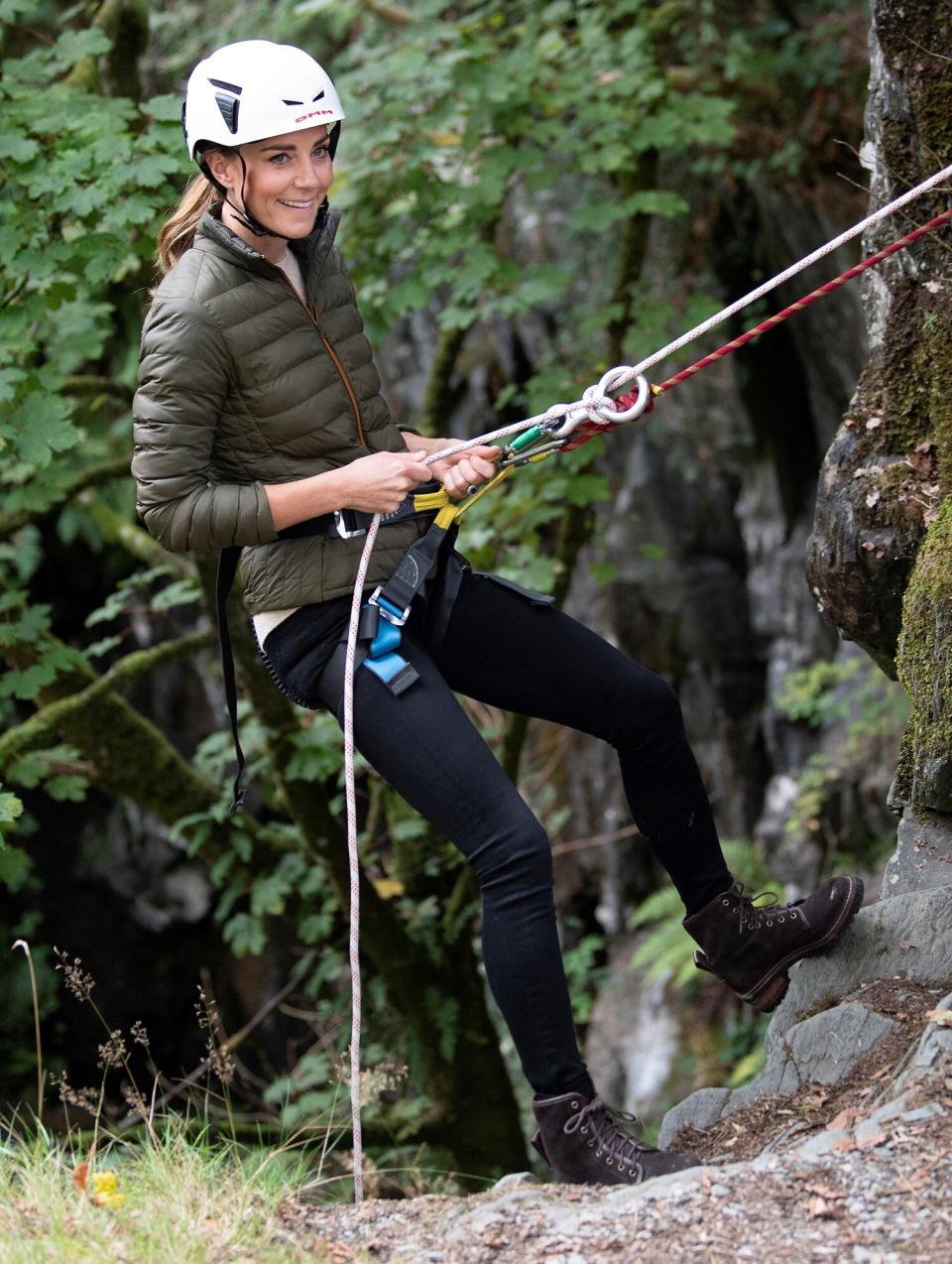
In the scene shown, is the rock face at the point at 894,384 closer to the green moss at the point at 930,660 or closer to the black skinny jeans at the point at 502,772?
the green moss at the point at 930,660

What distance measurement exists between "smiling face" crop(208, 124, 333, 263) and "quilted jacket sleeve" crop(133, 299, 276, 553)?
0.28 metres

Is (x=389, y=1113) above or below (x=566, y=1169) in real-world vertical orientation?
below

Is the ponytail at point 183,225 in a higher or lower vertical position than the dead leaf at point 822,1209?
higher

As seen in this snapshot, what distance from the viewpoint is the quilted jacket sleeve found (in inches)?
107

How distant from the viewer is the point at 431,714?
2.81m

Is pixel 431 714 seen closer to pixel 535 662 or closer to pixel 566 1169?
pixel 535 662

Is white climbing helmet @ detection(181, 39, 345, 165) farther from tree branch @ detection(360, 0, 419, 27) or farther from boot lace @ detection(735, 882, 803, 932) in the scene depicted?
tree branch @ detection(360, 0, 419, 27)

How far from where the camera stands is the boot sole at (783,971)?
3.32 metres

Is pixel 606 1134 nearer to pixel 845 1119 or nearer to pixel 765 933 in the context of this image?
pixel 845 1119

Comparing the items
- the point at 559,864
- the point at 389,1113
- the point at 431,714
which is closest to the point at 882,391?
the point at 431,714

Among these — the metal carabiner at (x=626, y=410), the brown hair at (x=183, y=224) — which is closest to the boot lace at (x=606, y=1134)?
the metal carabiner at (x=626, y=410)

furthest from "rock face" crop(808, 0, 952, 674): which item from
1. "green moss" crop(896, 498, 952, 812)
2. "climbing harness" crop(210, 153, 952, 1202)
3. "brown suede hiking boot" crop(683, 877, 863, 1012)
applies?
"brown suede hiking boot" crop(683, 877, 863, 1012)

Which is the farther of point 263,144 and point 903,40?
point 903,40

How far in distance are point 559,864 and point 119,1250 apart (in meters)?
8.98
